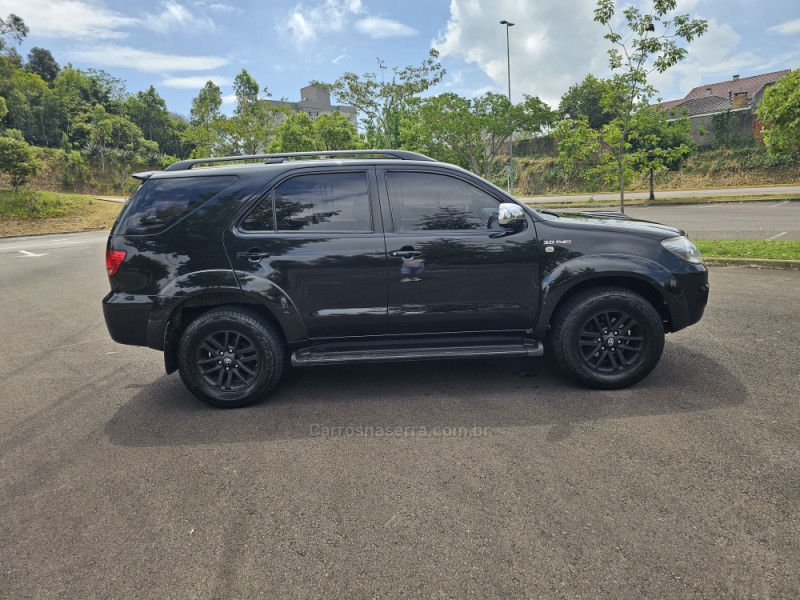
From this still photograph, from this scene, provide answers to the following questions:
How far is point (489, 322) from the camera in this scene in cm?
411

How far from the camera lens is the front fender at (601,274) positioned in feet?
13.1

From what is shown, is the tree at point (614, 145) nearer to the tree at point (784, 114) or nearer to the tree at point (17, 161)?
the tree at point (784, 114)

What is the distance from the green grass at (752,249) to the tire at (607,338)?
21.3 feet

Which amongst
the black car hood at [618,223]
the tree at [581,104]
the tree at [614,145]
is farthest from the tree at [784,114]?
the tree at [581,104]

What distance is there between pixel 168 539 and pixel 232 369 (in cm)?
167

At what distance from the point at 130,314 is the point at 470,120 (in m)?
25.9

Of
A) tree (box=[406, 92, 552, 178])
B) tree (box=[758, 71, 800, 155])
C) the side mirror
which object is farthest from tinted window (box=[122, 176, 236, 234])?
tree (box=[406, 92, 552, 178])

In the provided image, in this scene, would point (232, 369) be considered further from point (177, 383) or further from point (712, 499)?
point (712, 499)

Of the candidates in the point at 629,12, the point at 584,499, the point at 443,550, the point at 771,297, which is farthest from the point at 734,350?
the point at 629,12

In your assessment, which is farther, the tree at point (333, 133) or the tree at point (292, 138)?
the tree at point (333, 133)

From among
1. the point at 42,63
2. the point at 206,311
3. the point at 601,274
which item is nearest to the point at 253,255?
the point at 206,311

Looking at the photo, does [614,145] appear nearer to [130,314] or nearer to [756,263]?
[756,263]

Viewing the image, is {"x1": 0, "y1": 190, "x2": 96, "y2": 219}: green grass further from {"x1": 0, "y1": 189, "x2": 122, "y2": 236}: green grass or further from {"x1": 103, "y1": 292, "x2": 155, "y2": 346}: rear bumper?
{"x1": 103, "y1": 292, "x2": 155, "y2": 346}: rear bumper

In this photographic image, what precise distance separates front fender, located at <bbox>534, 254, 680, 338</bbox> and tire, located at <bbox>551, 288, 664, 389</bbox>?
138mm
